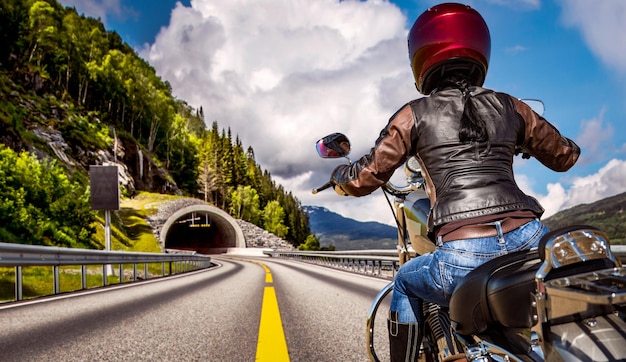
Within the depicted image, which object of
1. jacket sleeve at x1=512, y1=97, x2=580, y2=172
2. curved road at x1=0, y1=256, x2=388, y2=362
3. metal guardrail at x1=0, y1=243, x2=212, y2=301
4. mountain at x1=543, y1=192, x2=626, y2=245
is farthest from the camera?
metal guardrail at x1=0, y1=243, x2=212, y2=301

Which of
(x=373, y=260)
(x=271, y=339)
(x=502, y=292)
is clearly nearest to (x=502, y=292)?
(x=502, y=292)

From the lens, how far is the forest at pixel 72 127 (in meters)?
21.5

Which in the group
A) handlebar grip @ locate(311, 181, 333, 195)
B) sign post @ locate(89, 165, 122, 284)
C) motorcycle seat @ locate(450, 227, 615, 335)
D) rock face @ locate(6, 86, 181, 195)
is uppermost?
rock face @ locate(6, 86, 181, 195)

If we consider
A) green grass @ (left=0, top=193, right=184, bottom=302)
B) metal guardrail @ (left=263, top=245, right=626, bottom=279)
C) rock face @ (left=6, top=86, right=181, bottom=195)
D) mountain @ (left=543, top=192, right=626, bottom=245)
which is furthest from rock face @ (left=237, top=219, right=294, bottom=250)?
mountain @ (left=543, top=192, right=626, bottom=245)

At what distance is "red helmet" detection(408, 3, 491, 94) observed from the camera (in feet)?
7.26

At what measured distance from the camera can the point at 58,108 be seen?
5141 centimetres

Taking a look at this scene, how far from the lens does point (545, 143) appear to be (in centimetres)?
228

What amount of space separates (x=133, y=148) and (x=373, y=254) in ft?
185

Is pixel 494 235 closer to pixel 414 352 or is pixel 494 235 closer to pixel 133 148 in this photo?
pixel 414 352

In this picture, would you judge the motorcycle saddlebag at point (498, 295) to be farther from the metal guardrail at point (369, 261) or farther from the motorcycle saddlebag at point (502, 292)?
the metal guardrail at point (369, 261)

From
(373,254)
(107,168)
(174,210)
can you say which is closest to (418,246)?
(373,254)

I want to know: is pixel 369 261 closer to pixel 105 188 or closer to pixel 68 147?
pixel 105 188

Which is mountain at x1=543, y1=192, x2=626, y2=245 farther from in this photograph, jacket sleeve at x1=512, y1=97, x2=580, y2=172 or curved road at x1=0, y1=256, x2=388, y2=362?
curved road at x1=0, y1=256, x2=388, y2=362

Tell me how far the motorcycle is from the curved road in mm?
2042
